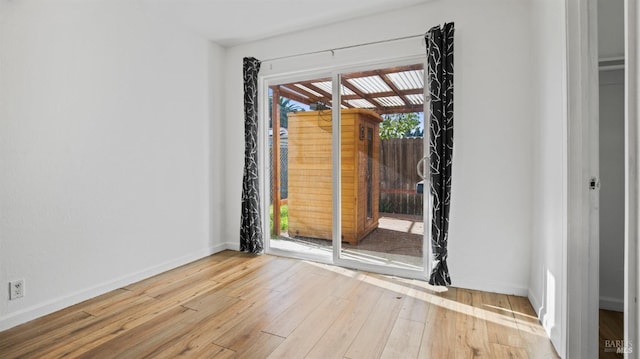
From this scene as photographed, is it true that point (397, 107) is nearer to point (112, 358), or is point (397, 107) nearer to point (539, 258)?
point (539, 258)

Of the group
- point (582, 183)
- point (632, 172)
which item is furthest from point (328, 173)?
point (632, 172)

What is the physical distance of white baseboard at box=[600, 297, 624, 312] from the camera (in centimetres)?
204

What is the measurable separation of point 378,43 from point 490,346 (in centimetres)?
257

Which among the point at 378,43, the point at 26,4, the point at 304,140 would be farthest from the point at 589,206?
the point at 26,4

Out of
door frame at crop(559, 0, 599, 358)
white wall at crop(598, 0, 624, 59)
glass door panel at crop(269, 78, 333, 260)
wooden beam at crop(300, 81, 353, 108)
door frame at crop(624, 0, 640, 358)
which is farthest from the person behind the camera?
glass door panel at crop(269, 78, 333, 260)

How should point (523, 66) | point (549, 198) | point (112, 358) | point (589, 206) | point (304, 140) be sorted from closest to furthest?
point (589, 206) < point (112, 358) < point (549, 198) < point (523, 66) < point (304, 140)

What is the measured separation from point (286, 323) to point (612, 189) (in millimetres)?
2312

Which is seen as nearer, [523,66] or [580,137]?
[580,137]

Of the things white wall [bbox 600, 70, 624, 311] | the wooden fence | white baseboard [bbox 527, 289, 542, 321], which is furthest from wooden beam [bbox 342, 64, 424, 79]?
white baseboard [bbox 527, 289, 542, 321]

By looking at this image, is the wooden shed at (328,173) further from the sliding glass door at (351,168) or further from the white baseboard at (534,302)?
the white baseboard at (534,302)

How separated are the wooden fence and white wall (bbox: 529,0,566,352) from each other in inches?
35.4

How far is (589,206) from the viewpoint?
1540 millimetres

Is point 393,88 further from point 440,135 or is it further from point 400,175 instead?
point 400,175

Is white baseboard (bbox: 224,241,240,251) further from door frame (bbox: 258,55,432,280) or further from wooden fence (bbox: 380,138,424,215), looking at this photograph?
wooden fence (bbox: 380,138,424,215)
